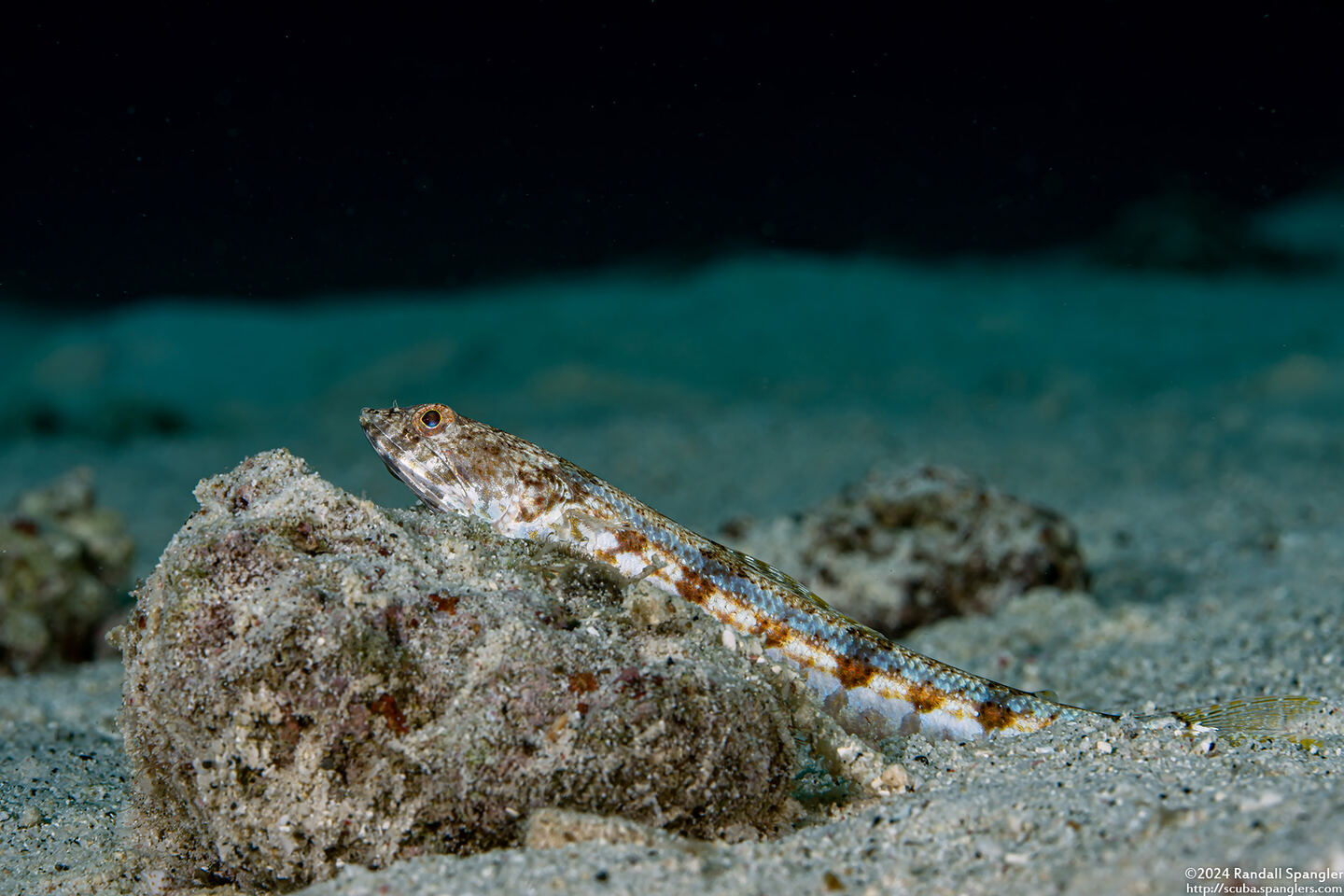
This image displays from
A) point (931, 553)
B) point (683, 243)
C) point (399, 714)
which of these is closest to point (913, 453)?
point (931, 553)

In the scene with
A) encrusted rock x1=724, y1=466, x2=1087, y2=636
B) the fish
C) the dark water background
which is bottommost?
the fish

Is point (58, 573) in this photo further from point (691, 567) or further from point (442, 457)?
point (691, 567)

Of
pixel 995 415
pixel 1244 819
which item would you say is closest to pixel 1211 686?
pixel 1244 819

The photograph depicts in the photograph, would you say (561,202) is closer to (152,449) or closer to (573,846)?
(152,449)

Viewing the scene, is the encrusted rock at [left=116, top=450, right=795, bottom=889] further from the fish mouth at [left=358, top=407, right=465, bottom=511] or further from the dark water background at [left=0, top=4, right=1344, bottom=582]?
the dark water background at [left=0, top=4, right=1344, bottom=582]

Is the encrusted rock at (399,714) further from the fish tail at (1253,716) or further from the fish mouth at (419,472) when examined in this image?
the fish tail at (1253,716)

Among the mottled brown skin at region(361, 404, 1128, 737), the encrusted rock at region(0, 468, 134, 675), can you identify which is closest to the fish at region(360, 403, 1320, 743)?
the mottled brown skin at region(361, 404, 1128, 737)
